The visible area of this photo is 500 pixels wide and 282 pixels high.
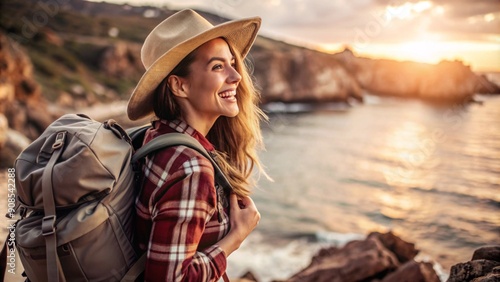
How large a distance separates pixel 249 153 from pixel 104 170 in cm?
100

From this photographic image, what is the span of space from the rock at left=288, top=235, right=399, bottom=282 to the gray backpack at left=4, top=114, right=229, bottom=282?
4.55 meters

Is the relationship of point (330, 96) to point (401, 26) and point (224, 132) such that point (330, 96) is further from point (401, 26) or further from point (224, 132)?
point (224, 132)

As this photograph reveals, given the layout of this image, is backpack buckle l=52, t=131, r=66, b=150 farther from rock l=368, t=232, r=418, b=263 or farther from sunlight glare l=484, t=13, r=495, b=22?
sunlight glare l=484, t=13, r=495, b=22

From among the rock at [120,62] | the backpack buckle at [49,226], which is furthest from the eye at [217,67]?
the rock at [120,62]

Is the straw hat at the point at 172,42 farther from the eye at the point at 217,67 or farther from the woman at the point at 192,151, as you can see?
the eye at the point at 217,67

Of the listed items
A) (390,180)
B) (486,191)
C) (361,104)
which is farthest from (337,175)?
(361,104)

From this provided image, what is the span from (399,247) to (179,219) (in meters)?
6.10

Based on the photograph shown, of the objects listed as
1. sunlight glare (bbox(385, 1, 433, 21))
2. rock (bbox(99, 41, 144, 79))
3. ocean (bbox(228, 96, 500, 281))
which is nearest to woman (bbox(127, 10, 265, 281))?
ocean (bbox(228, 96, 500, 281))

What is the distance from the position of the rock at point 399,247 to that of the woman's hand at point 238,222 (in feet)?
18.0

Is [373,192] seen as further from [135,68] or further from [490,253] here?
[135,68]

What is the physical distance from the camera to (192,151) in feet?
5.46

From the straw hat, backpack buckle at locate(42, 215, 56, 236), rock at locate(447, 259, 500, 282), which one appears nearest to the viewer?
backpack buckle at locate(42, 215, 56, 236)

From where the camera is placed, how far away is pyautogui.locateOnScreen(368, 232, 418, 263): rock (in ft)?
22.0

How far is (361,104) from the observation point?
68.0 m
